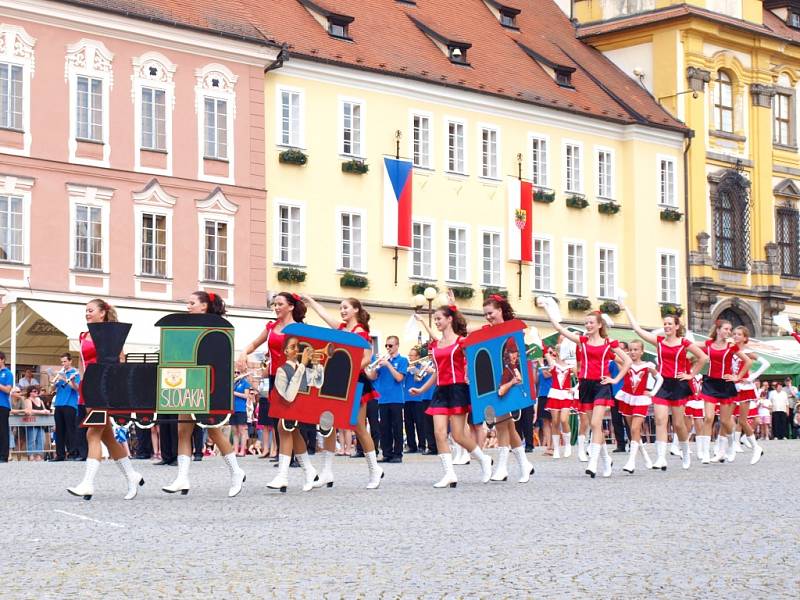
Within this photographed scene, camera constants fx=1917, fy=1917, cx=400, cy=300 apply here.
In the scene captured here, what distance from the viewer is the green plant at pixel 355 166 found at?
1998 inches

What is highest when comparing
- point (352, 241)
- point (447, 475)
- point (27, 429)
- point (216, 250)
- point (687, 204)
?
point (687, 204)

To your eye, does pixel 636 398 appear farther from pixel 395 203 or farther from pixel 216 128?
pixel 395 203

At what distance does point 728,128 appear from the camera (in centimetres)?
6391

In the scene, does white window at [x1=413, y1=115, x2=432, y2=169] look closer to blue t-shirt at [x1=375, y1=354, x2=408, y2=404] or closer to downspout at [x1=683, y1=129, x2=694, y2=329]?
downspout at [x1=683, y1=129, x2=694, y2=329]

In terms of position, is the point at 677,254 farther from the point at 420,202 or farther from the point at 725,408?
the point at 725,408

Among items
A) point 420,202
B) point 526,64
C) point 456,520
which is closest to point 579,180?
point 526,64

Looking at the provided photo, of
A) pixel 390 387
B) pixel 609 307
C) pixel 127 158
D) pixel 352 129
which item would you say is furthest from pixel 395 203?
pixel 390 387

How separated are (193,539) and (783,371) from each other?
129 ft

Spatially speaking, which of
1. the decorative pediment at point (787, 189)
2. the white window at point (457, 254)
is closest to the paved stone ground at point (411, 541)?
the white window at point (457, 254)

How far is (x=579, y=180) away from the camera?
58875 mm

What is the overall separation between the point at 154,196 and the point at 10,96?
4.59 metres

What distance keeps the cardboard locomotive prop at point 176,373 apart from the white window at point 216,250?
28442mm

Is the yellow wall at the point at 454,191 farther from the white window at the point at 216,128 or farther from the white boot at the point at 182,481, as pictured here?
the white boot at the point at 182,481

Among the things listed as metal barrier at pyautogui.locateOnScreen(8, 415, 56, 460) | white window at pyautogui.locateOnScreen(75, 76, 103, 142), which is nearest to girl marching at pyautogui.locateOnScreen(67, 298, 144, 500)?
metal barrier at pyautogui.locateOnScreen(8, 415, 56, 460)
